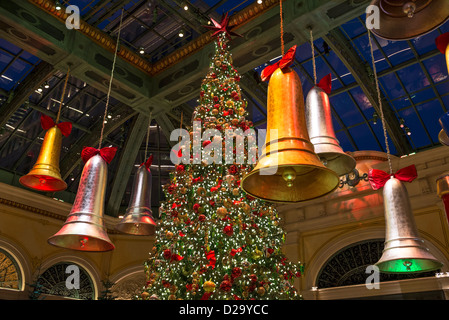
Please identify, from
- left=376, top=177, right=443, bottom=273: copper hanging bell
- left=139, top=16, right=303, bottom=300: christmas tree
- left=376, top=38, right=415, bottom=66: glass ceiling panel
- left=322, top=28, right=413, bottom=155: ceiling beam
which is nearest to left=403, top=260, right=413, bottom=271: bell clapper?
left=376, top=177, right=443, bottom=273: copper hanging bell

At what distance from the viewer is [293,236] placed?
39.1 feet

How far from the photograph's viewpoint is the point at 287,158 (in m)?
2.47

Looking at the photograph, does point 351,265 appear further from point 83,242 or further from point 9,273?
point 9,273

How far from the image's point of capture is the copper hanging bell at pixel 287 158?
2531mm

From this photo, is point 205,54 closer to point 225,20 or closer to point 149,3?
point 149,3

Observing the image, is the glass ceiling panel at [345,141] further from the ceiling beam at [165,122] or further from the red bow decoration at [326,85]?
the red bow decoration at [326,85]

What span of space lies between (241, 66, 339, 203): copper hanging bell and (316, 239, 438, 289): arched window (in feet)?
28.0

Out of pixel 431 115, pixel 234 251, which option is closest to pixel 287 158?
pixel 234 251

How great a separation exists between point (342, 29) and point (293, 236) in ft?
20.4

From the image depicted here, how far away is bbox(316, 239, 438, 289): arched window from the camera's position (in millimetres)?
10523

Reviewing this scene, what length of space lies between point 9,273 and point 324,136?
11583 mm

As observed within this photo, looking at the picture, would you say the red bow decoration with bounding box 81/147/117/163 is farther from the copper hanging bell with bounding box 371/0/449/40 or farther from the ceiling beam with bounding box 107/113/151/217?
the ceiling beam with bounding box 107/113/151/217

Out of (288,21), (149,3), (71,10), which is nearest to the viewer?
(288,21)
